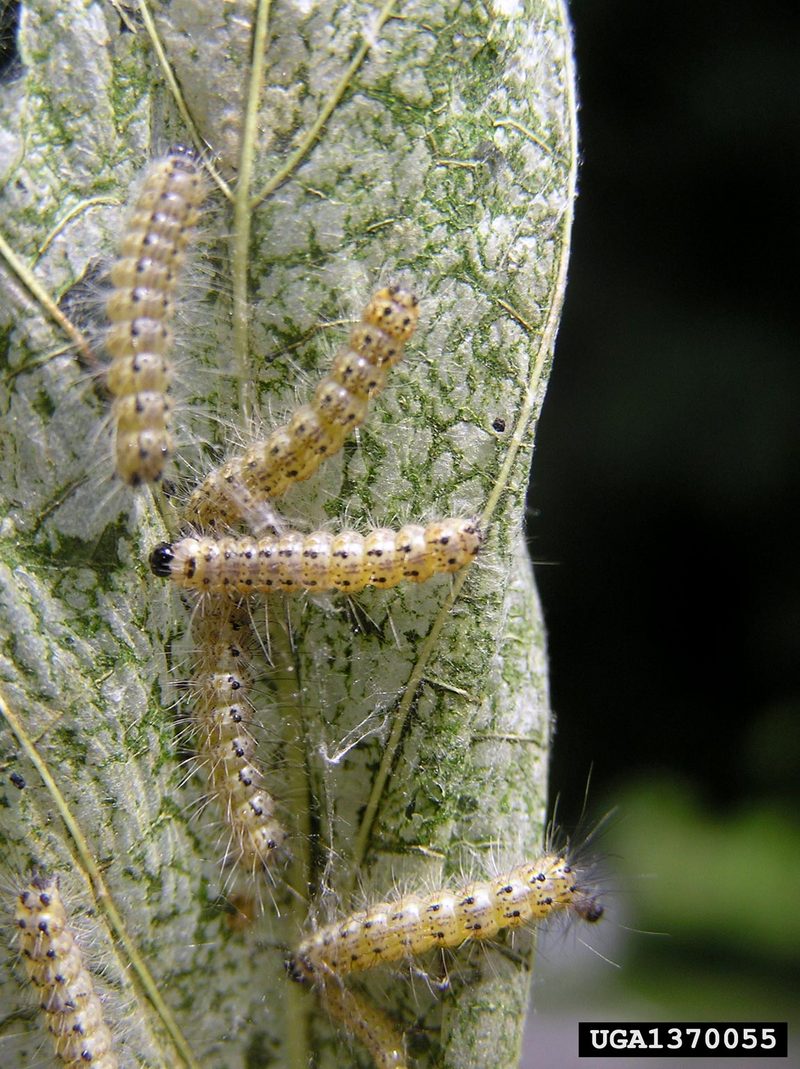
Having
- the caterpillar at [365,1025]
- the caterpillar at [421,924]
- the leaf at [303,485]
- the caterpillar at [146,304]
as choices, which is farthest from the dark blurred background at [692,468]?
the caterpillar at [146,304]

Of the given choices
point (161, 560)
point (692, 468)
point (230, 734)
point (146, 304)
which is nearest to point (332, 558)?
point (161, 560)

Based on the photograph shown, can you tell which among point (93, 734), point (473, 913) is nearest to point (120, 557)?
point (93, 734)

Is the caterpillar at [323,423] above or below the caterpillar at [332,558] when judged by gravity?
above

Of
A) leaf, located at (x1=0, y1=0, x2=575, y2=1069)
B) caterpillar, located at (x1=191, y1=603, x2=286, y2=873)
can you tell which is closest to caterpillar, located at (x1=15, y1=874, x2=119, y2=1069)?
leaf, located at (x1=0, y1=0, x2=575, y2=1069)

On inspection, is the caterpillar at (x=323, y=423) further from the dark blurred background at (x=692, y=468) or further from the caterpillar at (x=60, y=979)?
the dark blurred background at (x=692, y=468)

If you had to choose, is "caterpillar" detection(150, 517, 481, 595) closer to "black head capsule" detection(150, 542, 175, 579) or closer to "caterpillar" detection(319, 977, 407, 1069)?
"black head capsule" detection(150, 542, 175, 579)

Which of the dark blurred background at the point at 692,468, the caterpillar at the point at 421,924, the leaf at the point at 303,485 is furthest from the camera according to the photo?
the dark blurred background at the point at 692,468
